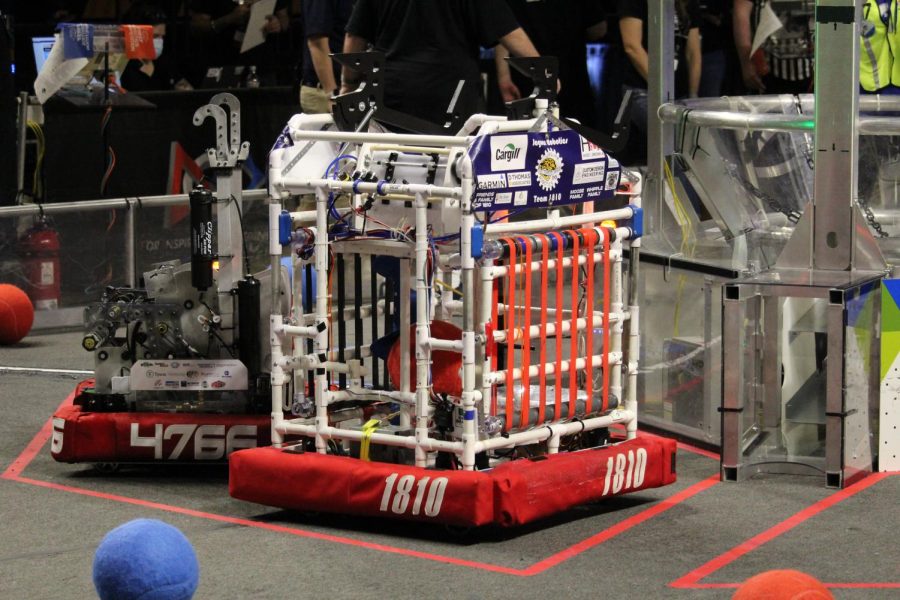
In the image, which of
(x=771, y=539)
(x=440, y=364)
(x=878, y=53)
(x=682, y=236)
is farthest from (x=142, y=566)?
(x=878, y=53)

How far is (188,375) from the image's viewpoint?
725cm

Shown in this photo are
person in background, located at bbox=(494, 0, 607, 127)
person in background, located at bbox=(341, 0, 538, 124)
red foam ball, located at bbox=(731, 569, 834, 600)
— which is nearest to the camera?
red foam ball, located at bbox=(731, 569, 834, 600)

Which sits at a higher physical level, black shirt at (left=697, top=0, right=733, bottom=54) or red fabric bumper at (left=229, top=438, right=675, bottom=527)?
black shirt at (left=697, top=0, right=733, bottom=54)

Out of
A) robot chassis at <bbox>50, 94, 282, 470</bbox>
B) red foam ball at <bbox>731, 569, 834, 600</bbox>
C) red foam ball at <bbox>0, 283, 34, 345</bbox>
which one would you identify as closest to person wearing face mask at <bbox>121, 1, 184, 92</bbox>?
red foam ball at <bbox>0, 283, 34, 345</bbox>

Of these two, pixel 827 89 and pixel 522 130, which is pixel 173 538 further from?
pixel 827 89

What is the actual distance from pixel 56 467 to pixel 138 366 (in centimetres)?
70

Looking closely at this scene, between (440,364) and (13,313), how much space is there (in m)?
4.80

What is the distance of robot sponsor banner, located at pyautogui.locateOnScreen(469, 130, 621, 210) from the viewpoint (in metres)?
6.09

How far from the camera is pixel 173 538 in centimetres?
526

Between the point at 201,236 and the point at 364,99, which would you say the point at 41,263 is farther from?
the point at 364,99

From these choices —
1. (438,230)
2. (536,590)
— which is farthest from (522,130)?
(536,590)

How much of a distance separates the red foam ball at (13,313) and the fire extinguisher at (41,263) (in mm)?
333

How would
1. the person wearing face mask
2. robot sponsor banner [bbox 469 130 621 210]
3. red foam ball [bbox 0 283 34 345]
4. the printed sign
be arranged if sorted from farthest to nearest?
the person wearing face mask < the printed sign < red foam ball [bbox 0 283 34 345] < robot sponsor banner [bbox 469 130 621 210]

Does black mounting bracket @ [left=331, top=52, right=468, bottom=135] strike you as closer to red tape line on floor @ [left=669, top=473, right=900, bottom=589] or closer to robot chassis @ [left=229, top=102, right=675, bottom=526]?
robot chassis @ [left=229, top=102, right=675, bottom=526]
